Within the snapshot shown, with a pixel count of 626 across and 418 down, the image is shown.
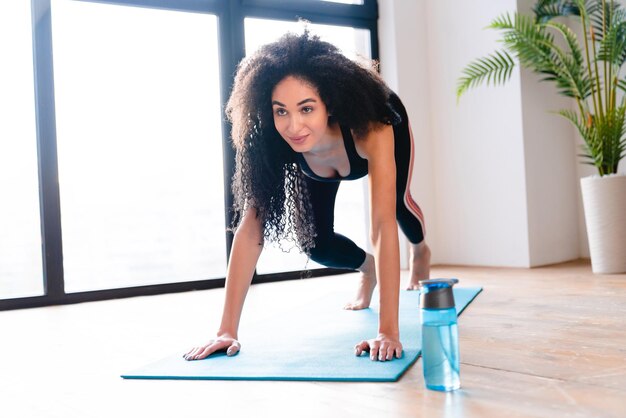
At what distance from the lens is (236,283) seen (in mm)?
1741

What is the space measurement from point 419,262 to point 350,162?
3.13 ft

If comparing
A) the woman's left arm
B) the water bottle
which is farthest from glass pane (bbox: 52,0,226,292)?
the water bottle

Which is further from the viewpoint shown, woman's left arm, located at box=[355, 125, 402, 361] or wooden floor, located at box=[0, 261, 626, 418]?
woman's left arm, located at box=[355, 125, 402, 361]

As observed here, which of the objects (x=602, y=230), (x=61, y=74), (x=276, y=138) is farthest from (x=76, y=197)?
(x=602, y=230)

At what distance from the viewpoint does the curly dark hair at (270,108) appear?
1.67 meters

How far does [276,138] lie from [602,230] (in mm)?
2037

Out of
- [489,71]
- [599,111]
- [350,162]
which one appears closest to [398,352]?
[350,162]

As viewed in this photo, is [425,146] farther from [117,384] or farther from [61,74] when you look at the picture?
[117,384]

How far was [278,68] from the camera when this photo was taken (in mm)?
1663

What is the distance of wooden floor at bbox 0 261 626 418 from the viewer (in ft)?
4.08

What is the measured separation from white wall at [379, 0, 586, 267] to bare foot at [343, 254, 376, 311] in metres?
1.52

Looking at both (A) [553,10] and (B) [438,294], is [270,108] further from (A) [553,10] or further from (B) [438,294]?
(A) [553,10]

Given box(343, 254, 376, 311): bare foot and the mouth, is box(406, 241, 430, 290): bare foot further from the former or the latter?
the mouth

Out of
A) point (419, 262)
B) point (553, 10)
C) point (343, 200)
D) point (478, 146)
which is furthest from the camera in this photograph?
point (343, 200)
